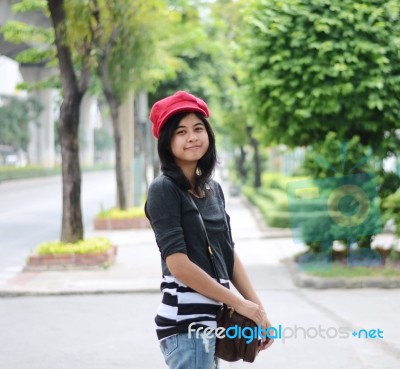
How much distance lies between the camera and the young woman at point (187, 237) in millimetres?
3029

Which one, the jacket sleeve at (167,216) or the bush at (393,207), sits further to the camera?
the bush at (393,207)

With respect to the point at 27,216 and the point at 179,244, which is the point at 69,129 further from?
the point at 27,216

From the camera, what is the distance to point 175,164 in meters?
3.21

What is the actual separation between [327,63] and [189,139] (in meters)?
8.02

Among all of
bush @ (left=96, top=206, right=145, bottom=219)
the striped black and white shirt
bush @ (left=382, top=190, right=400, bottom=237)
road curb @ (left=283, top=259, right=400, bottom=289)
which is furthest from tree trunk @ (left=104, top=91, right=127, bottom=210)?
the striped black and white shirt

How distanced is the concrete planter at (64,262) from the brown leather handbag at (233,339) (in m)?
8.63

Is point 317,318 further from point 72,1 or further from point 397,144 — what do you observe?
point 72,1

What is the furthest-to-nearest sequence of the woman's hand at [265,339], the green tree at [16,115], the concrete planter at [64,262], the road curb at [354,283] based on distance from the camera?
the green tree at [16,115] < the concrete planter at [64,262] < the road curb at [354,283] < the woman's hand at [265,339]

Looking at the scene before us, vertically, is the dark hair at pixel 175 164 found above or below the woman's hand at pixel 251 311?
above

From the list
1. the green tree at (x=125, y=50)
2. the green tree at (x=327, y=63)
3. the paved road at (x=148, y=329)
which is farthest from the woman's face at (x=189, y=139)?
the green tree at (x=125, y=50)

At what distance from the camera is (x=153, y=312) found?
336 inches

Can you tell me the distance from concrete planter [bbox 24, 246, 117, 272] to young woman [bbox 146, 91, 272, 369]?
855 cm

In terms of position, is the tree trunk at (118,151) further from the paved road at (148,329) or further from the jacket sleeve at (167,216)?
the jacket sleeve at (167,216)

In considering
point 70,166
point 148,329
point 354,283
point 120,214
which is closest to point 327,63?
point 354,283
